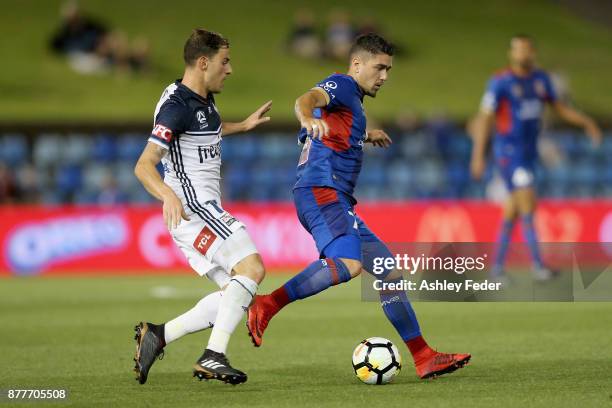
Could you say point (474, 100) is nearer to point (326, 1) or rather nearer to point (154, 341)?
point (326, 1)

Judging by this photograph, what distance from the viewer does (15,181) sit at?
69.8 ft

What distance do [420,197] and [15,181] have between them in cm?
798

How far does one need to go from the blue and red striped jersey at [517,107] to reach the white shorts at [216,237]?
635 centimetres

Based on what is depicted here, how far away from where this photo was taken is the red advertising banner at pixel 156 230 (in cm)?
1725

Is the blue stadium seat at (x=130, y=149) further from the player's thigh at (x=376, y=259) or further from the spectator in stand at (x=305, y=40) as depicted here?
the player's thigh at (x=376, y=259)

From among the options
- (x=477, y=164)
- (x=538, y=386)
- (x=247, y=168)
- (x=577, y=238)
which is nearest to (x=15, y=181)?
(x=247, y=168)

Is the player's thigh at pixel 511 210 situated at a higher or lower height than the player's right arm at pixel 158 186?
higher

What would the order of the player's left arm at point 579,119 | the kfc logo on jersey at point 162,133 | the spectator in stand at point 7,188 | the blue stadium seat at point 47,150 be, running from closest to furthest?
the kfc logo on jersey at point 162,133 → the player's left arm at point 579,119 → the spectator in stand at point 7,188 → the blue stadium seat at point 47,150

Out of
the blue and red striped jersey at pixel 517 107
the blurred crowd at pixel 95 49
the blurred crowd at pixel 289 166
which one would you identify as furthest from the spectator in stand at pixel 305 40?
the blue and red striped jersey at pixel 517 107

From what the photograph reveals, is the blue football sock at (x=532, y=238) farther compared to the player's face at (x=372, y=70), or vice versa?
the blue football sock at (x=532, y=238)

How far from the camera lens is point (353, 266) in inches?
249

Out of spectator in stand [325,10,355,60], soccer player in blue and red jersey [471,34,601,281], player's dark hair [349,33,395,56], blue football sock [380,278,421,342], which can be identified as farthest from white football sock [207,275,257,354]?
spectator in stand [325,10,355,60]

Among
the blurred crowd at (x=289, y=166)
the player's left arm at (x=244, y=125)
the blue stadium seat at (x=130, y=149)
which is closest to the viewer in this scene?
the player's left arm at (x=244, y=125)

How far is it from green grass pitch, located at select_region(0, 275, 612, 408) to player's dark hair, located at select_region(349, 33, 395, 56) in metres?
1.97
